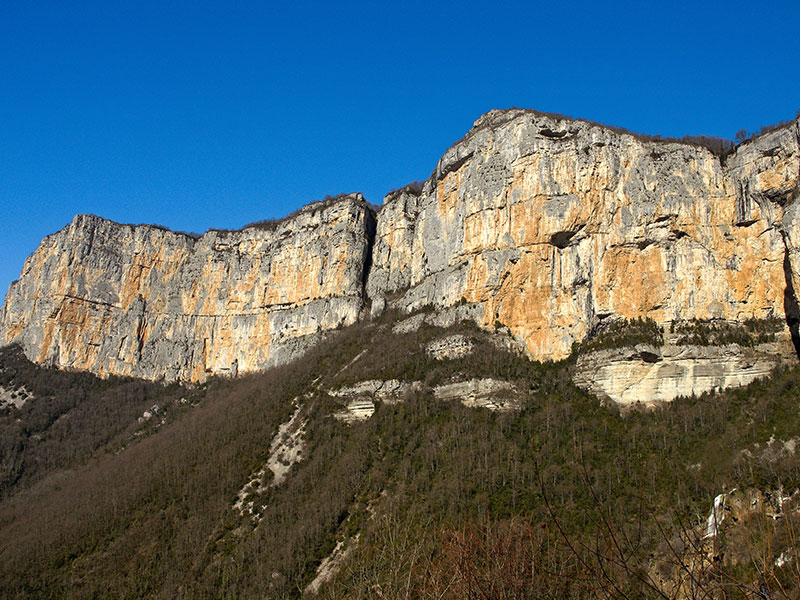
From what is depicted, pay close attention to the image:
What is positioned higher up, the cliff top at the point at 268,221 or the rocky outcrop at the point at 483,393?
the cliff top at the point at 268,221

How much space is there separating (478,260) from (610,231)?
14.1m

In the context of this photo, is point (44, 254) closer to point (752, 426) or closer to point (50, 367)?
point (50, 367)

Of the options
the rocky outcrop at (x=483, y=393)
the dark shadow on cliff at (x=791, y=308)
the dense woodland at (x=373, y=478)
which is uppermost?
the dark shadow on cliff at (x=791, y=308)

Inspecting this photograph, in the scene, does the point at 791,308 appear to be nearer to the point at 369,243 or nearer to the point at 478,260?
the point at 478,260

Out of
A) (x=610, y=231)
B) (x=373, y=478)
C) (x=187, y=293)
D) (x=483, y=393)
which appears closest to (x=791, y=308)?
(x=610, y=231)

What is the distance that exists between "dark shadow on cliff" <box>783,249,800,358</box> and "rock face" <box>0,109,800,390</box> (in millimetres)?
205

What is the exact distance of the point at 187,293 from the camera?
107688mm

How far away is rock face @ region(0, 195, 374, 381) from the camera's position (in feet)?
313

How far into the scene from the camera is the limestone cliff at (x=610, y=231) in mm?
61562

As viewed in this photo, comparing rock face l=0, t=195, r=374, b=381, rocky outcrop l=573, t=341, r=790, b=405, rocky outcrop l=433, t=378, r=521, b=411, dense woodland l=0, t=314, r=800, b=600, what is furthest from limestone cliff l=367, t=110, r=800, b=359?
rock face l=0, t=195, r=374, b=381

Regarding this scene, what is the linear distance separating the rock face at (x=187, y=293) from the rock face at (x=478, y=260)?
9.9 inches

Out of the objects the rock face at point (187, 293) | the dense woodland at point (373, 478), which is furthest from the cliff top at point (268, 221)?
the dense woodland at point (373, 478)

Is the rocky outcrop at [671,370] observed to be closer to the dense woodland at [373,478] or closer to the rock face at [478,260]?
the dense woodland at [373,478]

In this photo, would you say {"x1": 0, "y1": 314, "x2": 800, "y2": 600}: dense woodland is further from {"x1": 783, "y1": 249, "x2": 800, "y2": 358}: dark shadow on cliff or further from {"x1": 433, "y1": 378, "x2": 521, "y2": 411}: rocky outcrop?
{"x1": 783, "y1": 249, "x2": 800, "y2": 358}: dark shadow on cliff
